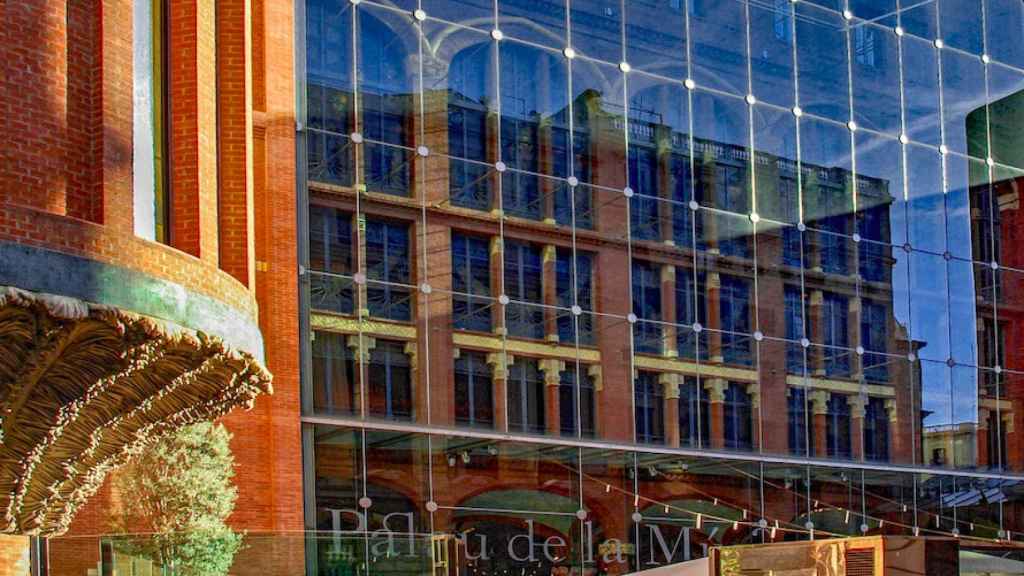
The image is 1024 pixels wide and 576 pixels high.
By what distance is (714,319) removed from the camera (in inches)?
1252

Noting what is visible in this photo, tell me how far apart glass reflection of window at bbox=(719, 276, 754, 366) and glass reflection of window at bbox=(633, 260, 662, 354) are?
1.47 meters

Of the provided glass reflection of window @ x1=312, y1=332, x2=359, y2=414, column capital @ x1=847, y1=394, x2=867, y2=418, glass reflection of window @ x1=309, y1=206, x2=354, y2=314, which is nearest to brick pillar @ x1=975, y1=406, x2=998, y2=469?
column capital @ x1=847, y1=394, x2=867, y2=418

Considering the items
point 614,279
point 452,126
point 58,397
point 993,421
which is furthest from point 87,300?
point 993,421

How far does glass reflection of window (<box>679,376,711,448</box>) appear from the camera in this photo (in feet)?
102

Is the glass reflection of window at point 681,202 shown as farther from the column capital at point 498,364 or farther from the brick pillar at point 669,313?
the column capital at point 498,364

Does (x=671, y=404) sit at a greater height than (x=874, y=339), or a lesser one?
lesser

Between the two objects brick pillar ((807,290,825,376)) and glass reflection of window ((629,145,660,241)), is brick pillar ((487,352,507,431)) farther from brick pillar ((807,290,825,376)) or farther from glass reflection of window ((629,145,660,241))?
brick pillar ((807,290,825,376))

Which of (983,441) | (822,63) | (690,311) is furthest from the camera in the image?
(983,441)

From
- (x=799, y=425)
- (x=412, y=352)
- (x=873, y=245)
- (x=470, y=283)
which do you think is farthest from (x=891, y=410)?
(x=412, y=352)

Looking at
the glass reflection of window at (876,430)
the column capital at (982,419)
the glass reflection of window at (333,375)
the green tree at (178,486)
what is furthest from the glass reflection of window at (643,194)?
the green tree at (178,486)

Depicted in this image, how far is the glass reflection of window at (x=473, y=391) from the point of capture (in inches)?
1109

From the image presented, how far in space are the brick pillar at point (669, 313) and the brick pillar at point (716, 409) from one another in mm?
962

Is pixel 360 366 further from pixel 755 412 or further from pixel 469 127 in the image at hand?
pixel 755 412

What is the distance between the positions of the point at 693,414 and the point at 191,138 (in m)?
15.8
